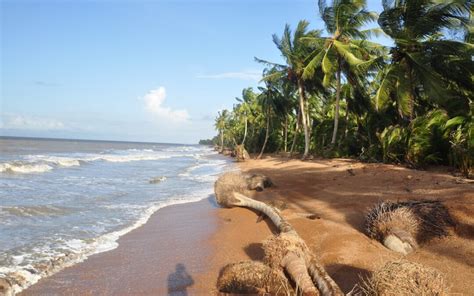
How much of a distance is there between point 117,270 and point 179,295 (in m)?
1.59

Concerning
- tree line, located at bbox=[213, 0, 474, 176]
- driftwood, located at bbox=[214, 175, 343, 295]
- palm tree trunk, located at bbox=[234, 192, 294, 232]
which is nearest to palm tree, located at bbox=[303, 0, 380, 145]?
tree line, located at bbox=[213, 0, 474, 176]

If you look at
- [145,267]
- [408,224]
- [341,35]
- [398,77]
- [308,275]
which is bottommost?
[145,267]

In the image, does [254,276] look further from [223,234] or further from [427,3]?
[427,3]

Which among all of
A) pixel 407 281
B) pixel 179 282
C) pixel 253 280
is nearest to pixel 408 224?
pixel 407 281

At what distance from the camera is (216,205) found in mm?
12289

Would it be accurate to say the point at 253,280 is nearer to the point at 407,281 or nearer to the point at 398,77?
the point at 407,281

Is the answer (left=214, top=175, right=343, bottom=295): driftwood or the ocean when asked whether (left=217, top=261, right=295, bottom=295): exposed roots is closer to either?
(left=214, top=175, right=343, bottom=295): driftwood

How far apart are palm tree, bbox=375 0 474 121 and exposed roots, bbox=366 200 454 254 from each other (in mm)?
11236

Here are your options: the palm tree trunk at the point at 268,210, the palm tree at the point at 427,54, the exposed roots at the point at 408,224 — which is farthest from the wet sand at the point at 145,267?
the palm tree at the point at 427,54

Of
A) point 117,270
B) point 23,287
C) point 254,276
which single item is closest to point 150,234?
point 117,270

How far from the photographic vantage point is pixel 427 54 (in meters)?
17.5

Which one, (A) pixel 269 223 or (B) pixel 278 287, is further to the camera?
(A) pixel 269 223

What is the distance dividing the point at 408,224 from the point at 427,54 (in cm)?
1377

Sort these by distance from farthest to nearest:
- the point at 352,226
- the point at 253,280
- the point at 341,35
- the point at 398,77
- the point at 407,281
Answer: the point at 341,35
the point at 398,77
the point at 352,226
the point at 253,280
the point at 407,281
